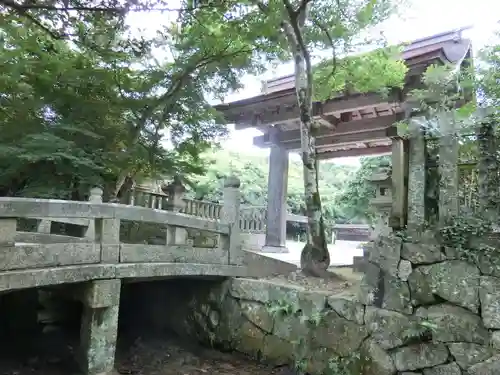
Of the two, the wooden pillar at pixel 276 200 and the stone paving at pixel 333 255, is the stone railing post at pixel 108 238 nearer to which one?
the stone paving at pixel 333 255

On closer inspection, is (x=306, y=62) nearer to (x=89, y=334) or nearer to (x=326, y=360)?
(x=326, y=360)

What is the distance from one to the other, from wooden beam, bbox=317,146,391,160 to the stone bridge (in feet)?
23.5

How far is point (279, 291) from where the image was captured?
589 cm

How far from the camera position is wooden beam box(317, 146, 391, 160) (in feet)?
40.8

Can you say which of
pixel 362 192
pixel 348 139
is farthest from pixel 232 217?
pixel 362 192

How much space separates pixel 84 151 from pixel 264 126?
5.41 metres

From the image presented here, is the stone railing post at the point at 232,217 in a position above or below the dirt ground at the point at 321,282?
above

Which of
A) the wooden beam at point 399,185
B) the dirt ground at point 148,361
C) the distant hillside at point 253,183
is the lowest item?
the dirt ground at point 148,361

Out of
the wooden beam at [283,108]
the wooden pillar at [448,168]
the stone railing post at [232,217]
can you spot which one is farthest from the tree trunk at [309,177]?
the wooden beam at [283,108]

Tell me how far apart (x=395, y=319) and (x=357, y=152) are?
8837 mm

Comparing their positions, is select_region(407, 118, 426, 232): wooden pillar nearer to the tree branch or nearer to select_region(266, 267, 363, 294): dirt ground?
select_region(266, 267, 363, 294): dirt ground

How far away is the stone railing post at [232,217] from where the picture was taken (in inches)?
262

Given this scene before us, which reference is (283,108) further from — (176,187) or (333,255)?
(333,255)

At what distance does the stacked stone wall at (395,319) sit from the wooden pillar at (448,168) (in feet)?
1.27
